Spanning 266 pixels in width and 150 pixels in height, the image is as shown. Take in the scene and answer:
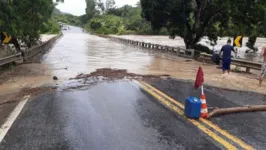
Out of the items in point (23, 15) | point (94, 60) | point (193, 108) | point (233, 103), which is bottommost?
point (94, 60)

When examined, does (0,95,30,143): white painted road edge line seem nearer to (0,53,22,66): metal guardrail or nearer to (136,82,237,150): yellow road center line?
(136,82,237,150): yellow road center line

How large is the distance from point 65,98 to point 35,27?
15.9 meters

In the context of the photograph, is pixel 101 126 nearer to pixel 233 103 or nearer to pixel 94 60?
pixel 233 103

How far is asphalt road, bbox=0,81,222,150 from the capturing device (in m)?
5.14

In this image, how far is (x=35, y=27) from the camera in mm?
23125

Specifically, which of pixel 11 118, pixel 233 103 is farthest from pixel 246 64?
pixel 11 118

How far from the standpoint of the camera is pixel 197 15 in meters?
26.8

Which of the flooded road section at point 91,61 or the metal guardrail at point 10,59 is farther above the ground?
the metal guardrail at point 10,59

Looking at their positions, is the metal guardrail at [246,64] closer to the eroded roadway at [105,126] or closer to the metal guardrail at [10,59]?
the eroded roadway at [105,126]

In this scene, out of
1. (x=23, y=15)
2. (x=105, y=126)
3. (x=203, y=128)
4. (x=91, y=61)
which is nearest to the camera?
(x=203, y=128)

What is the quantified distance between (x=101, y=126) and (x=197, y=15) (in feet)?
73.8

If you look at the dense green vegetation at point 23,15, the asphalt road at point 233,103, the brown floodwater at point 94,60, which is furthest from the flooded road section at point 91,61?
the asphalt road at point 233,103

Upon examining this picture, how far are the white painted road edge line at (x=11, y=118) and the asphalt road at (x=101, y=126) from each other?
0.35 ft

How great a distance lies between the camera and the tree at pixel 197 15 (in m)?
24.5
